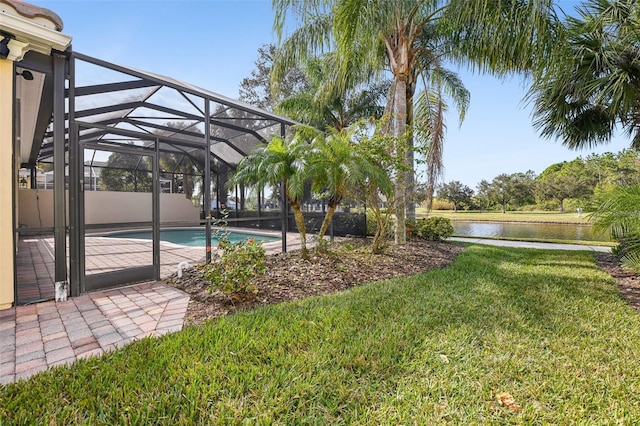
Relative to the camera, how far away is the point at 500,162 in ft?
136

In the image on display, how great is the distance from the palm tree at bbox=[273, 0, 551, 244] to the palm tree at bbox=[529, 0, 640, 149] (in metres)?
1.00

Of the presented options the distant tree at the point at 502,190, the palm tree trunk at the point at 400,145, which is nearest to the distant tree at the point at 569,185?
the distant tree at the point at 502,190

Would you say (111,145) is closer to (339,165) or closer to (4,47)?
(4,47)

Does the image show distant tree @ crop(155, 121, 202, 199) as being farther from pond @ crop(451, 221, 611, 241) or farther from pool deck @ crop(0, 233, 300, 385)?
pond @ crop(451, 221, 611, 241)

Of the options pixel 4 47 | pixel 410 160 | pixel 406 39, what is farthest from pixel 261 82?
pixel 4 47

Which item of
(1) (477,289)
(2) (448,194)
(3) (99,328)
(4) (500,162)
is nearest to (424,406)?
(1) (477,289)

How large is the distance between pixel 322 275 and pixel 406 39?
7.04 meters

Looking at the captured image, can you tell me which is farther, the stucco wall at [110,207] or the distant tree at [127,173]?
the distant tree at [127,173]

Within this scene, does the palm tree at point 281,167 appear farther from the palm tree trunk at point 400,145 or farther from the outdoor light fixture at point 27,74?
the outdoor light fixture at point 27,74

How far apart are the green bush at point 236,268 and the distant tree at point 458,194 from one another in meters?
36.2

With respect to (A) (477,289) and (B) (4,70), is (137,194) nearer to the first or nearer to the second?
(B) (4,70)

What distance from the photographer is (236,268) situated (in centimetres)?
404

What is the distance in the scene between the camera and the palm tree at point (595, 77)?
5918mm

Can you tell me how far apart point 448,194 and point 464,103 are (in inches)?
1124
